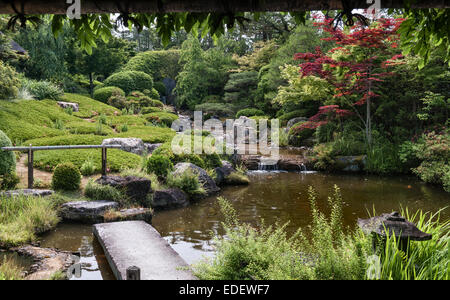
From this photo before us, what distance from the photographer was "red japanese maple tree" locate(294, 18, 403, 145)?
1155 centimetres

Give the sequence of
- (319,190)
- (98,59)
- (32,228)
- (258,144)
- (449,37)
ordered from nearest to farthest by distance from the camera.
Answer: (449,37) < (32,228) < (319,190) < (258,144) < (98,59)

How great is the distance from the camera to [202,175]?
949cm

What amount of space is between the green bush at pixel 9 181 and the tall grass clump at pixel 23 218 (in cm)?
86

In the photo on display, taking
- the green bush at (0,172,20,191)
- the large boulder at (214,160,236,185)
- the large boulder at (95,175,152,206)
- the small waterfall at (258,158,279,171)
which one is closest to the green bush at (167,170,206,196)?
the large boulder at (95,175,152,206)

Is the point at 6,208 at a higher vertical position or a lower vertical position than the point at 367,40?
lower

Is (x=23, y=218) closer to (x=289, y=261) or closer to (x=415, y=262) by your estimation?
(x=289, y=261)

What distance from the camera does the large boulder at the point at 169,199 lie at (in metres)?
8.05

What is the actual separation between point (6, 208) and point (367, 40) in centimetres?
1072

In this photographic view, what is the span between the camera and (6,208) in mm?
6270

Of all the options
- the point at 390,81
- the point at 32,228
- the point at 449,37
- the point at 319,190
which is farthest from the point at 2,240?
the point at 390,81

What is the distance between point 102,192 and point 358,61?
9.14 meters

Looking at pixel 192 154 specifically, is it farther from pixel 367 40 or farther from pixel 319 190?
pixel 367 40

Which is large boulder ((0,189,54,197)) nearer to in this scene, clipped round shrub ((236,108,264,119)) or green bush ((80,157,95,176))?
green bush ((80,157,95,176))

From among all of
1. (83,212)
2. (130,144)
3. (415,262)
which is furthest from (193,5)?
(130,144)
